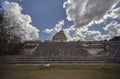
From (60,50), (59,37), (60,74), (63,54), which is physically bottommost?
(60,74)

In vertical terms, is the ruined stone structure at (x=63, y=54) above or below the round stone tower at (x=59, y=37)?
below

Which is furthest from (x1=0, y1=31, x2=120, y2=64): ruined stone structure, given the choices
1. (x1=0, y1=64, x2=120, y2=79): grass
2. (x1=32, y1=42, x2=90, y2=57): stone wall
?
(x1=0, y1=64, x2=120, y2=79): grass

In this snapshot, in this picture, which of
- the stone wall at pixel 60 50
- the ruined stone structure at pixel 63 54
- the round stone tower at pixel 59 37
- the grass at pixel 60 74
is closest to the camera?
the grass at pixel 60 74

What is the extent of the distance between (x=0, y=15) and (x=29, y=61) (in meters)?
6.80

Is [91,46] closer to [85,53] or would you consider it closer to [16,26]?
[85,53]

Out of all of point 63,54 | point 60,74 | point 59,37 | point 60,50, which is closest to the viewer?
point 60,74

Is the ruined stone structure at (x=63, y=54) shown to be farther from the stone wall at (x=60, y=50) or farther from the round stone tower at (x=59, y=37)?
the round stone tower at (x=59, y=37)

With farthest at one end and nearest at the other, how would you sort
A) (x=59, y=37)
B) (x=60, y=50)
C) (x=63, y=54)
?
(x=59, y=37) → (x=60, y=50) → (x=63, y=54)

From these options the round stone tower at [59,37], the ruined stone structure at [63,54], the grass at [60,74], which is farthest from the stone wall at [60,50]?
the round stone tower at [59,37]

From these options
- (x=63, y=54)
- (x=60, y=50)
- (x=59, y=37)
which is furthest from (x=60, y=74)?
(x=59, y=37)

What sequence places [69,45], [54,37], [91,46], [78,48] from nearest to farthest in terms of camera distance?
[78,48] < [69,45] < [91,46] < [54,37]

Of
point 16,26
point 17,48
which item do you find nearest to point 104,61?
point 16,26

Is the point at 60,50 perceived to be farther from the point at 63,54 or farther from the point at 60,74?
the point at 60,74

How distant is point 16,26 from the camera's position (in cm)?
2411
